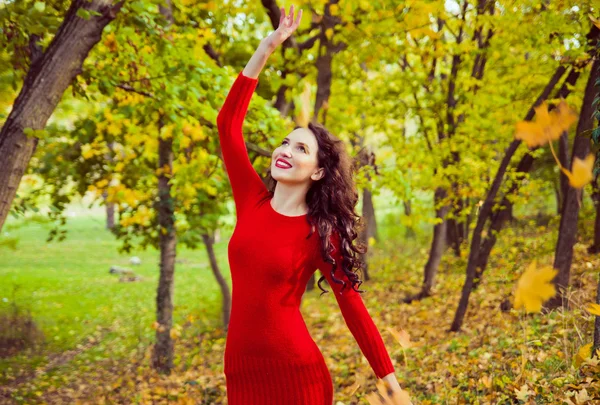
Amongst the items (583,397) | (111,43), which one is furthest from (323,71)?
(583,397)

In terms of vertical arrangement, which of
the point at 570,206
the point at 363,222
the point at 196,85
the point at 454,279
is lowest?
the point at 454,279

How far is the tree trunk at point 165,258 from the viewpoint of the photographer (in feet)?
25.3

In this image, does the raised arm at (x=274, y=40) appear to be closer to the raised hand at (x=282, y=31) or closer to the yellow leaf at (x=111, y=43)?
the raised hand at (x=282, y=31)

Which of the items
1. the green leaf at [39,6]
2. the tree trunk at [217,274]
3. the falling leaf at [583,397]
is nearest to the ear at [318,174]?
the falling leaf at [583,397]

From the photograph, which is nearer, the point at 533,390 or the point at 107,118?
the point at 533,390

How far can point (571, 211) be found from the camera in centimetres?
573

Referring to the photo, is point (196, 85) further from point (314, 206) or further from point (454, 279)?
point (454, 279)

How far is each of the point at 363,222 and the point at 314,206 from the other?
1.08ft

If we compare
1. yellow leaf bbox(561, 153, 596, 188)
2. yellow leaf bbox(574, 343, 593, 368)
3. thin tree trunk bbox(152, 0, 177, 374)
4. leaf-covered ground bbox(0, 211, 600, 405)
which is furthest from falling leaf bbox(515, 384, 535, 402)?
thin tree trunk bbox(152, 0, 177, 374)

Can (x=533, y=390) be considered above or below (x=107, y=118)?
below

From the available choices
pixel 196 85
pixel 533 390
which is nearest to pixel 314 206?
pixel 533 390

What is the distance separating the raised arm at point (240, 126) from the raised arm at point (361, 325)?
20.0 inches

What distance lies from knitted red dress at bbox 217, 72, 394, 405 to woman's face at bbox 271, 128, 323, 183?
0.68 feet

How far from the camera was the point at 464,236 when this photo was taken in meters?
14.7
